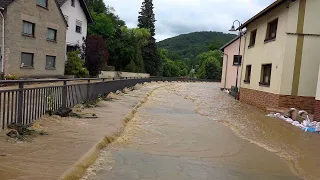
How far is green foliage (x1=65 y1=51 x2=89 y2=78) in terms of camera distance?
31.2 metres

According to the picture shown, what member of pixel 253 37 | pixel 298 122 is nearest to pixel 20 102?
pixel 298 122

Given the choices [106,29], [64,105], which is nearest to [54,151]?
[64,105]

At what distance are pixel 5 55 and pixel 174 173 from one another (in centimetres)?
2148

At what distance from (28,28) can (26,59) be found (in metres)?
2.44

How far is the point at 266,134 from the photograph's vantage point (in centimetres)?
979

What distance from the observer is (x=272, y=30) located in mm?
17344

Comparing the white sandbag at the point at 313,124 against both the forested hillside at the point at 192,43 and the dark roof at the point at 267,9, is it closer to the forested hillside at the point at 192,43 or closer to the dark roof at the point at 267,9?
the dark roof at the point at 267,9

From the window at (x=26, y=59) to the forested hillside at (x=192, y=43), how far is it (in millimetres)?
84519

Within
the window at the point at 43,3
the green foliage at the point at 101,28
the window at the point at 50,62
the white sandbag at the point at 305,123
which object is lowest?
the white sandbag at the point at 305,123

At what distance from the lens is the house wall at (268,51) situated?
15.0m

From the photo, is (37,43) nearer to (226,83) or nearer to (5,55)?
(5,55)

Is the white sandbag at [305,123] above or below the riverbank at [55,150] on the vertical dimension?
below

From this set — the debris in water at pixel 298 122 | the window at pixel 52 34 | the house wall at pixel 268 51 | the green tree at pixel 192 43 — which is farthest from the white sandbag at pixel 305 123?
the green tree at pixel 192 43

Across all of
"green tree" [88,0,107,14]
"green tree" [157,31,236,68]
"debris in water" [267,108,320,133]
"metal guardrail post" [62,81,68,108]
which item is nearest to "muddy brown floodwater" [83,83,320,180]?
"debris in water" [267,108,320,133]
